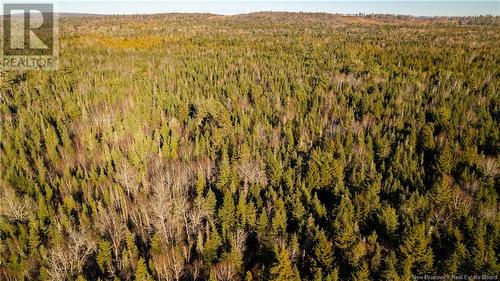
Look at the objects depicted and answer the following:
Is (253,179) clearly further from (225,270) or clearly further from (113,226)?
(113,226)

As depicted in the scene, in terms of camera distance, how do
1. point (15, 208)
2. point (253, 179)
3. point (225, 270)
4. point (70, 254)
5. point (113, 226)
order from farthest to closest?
point (253, 179), point (15, 208), point (113, 226), point (70, 254), point (225, 270)

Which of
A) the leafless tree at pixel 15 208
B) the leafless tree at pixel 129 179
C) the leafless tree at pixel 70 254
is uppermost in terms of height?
the leafless tree at pixel 129 179

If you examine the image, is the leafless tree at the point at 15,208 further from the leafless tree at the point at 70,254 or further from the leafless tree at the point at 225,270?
the leafless tree at the point at 225,270

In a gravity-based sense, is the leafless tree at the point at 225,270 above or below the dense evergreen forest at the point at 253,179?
below

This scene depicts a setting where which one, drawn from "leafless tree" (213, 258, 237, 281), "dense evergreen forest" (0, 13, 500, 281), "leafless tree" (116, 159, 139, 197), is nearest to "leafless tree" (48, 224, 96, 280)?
"dense evergreen forest" (0, 13, 500, 281)

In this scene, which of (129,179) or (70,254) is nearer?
(70,254)

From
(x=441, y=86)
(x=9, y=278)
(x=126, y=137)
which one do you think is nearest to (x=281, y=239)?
(x=9, y=278)

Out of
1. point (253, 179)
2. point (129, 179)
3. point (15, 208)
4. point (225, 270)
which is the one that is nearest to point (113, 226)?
point (129, 179)

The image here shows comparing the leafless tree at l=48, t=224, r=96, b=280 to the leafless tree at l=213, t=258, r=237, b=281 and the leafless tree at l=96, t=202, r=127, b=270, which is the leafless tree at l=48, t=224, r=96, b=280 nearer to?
the leafless tree at l=96, t=202, r=127, b=270

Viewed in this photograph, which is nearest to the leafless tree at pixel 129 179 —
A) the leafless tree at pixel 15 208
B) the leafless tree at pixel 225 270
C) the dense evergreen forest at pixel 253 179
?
the dense evergreen forest at pixel 253 179
